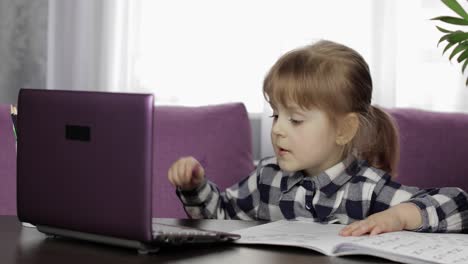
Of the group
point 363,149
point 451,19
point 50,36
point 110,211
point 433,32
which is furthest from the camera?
point 50,36

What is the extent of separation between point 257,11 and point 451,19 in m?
1.39

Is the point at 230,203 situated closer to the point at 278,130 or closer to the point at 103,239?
the point at 278,130

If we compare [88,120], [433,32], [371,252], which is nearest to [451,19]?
[371,252]

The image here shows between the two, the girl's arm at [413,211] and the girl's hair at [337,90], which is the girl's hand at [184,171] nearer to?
the girl's hair at [337,90]

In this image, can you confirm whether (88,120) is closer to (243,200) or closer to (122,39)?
(243,200)

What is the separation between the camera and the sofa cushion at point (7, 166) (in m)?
2.35

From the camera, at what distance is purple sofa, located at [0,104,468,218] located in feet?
7.78

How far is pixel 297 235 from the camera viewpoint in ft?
4.38

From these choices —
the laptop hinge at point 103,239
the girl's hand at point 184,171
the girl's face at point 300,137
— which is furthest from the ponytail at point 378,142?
the laptop hinge at point 103,239

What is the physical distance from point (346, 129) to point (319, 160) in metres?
0.10

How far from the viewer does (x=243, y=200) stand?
191 cm

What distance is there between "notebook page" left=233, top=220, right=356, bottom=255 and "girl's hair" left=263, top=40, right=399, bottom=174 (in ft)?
1.16

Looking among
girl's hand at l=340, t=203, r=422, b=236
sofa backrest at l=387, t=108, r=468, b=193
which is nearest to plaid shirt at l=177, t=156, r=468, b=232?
girl's hand at l=340, t=203, r=422, b=236

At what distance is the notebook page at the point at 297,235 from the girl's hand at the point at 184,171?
261 millimetres
